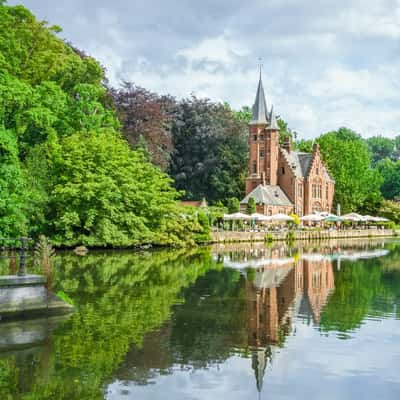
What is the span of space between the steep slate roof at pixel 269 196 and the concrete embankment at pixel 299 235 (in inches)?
323

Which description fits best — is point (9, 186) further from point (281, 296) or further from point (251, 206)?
point (251, 206)

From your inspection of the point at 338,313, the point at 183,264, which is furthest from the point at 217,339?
the point at 183,264

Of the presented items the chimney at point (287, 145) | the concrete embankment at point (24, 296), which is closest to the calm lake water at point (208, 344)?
the concrete embankment at point (24, 296)

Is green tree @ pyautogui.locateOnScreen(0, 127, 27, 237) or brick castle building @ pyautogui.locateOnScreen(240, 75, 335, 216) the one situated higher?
brick castle building @ pyautogui.locateOnScreen(240, 75, 335, 216)

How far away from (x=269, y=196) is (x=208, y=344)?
63.0m

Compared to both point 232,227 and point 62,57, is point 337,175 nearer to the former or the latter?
point 232,227

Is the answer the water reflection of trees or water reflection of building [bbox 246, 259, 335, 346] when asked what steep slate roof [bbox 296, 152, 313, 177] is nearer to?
water reflection of building [bbox 246, 259, 335, 346]

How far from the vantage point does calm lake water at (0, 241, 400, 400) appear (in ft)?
30.0

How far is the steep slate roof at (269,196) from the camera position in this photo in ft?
236

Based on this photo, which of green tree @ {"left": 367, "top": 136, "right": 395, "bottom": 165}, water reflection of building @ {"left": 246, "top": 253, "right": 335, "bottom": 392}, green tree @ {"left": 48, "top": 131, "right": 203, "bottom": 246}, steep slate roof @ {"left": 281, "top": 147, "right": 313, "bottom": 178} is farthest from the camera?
green tree @ {"left": 367, "top": 136, "right": 395, "bottom": 165}

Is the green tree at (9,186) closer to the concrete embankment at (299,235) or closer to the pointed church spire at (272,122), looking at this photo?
the concrete embankment at (299,235)

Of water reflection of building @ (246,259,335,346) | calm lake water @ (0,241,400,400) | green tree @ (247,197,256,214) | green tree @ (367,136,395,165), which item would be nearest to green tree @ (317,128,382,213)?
green tree @ (247,197,256,214)

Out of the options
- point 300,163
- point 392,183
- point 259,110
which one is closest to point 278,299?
point 259,110

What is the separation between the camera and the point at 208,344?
11734 millimetres
